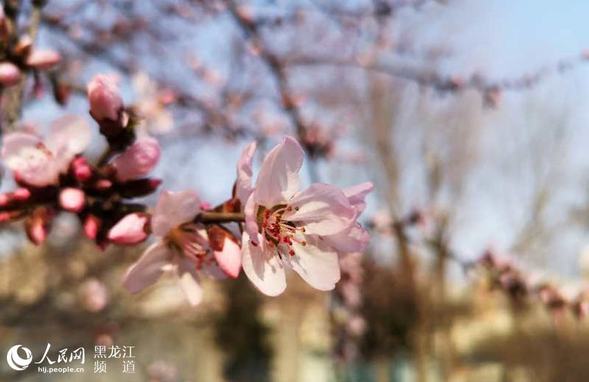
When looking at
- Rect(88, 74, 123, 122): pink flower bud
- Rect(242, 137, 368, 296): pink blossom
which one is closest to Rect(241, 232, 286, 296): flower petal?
Rect(242, 137, 368, 296): pink blossom

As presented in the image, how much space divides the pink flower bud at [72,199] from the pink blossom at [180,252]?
3.3 inches

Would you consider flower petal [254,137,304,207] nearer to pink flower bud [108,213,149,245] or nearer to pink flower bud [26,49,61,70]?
pink flower bud [108,213,149,245]

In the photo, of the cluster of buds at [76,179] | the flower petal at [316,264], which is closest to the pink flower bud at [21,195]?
the cluster of buds at [76,179]

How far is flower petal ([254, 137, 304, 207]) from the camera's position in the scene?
0.65 m

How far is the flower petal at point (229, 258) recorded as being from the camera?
664mm

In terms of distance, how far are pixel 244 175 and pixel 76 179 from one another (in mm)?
198

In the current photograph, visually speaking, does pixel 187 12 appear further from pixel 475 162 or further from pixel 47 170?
pixel 475 162

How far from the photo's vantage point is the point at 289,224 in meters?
0.72

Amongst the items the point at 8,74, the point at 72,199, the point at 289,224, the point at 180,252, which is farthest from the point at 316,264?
the point at 8,74

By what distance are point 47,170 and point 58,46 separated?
364 centimetres

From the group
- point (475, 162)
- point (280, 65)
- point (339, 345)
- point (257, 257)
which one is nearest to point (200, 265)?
point (257, 257)

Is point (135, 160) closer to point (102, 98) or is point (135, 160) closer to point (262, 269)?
point (102, 98)

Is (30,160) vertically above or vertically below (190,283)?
above

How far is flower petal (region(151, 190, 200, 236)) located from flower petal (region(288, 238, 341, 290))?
0.45 ft
